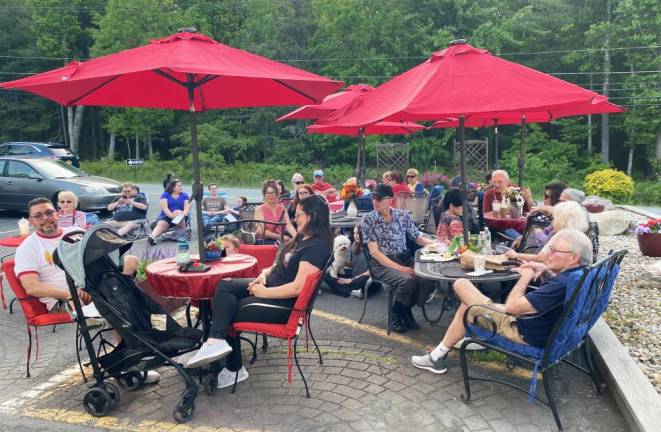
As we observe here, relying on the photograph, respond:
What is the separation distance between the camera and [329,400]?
11.7ft

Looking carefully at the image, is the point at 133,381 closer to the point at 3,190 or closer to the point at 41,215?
the point at 41,215

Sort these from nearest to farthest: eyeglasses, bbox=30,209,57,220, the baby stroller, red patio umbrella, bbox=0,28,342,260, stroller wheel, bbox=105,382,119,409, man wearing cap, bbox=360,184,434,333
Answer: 1. the baby stroller
2. stroller wheel, bbox=105,382,119,409
3. red patio umbrella, bbox=0,28,342,260
4. eyeglasses, bbox=30,209,57,220
5. man wearing cap, bbox=360,184,434,333

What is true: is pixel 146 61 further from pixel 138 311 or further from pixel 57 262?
pixel 138 311

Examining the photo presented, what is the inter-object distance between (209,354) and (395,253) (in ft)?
7.67

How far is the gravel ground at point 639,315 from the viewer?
4023 mm

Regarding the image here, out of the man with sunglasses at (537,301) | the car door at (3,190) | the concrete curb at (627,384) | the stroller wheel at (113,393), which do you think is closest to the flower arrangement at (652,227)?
the concrete curb at (627,384)

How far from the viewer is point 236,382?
3750 mm

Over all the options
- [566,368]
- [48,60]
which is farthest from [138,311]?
[48,60]

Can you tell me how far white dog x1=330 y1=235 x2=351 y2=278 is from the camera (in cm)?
605

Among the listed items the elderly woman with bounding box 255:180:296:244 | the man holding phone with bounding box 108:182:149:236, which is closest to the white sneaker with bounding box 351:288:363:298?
the elderly woman with bounding box 255:180:296:244

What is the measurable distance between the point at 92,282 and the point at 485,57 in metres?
3.41

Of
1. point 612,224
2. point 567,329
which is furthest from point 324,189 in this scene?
point 567,329

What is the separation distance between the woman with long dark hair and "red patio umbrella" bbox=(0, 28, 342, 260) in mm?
682

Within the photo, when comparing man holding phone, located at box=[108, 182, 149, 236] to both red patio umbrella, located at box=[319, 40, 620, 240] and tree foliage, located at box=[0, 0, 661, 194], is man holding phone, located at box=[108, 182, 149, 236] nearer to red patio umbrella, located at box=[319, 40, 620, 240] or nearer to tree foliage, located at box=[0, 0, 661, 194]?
red patio umbrella, located at box=[319, 40, 620, 240]
